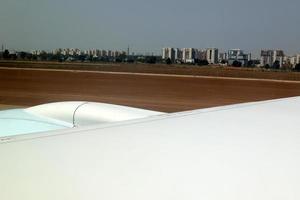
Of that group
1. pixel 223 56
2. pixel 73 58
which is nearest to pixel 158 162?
pixel 223 56

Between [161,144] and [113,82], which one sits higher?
[161,144]

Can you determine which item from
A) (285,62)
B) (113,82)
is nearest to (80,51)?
(113,82)

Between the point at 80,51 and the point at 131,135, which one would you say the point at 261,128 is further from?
the point at 80,51

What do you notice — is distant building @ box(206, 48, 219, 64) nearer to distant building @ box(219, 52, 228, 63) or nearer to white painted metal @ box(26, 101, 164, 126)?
distant building @ box(219, 52, 228, 63)

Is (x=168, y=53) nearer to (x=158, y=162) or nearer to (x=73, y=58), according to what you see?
(x=73, y=58)

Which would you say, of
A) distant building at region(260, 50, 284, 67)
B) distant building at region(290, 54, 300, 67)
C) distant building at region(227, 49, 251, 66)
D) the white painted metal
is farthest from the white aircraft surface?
distant building at region(227, 49, 251, 66)

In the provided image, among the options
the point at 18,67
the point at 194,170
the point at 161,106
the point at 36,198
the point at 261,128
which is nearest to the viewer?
the point at 36,198

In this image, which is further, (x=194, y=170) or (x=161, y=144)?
(x=161, y=144)
